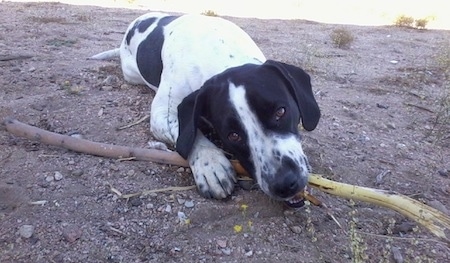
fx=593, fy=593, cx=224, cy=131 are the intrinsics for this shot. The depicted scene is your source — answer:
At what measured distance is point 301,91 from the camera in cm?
317

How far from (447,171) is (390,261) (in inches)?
45.8

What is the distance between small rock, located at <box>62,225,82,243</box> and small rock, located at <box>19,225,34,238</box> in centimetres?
14

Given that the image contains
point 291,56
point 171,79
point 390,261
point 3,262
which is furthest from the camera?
point 291,56

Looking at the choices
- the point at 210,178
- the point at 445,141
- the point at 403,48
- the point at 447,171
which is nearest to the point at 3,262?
the point at 210,178

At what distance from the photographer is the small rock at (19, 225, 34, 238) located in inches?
103

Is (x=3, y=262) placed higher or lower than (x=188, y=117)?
lower

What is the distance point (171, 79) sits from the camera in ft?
12.7

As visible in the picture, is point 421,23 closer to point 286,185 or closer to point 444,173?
point 444,173

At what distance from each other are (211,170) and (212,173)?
0.02 metres

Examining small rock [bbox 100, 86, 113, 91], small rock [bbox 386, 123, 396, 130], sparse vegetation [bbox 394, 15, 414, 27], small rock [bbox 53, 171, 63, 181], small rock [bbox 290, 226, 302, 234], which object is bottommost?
sparse vegetation [bbox 394, 15, 414, 27]

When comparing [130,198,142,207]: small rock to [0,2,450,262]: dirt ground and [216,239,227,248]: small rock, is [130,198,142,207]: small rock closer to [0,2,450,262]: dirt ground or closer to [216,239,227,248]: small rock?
[0,2,450,262]: dirt ground

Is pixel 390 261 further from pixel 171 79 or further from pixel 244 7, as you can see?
pixel 244 7

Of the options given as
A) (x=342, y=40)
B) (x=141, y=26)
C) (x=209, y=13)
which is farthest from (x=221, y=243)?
(x=209, y=13)

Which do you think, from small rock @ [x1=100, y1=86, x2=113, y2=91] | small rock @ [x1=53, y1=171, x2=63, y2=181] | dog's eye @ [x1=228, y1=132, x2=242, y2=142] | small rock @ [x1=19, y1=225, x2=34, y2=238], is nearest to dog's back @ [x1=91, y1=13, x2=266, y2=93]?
small rock @ [x1=100, y1=86, x2=113, y2=91]
